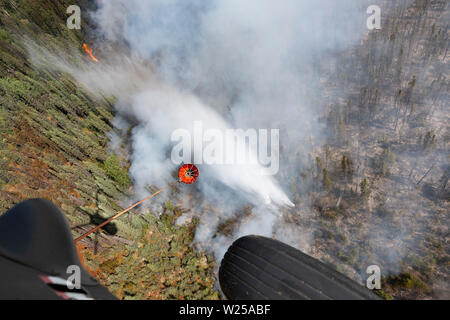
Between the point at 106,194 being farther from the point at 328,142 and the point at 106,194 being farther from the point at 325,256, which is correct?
the point at 328,142

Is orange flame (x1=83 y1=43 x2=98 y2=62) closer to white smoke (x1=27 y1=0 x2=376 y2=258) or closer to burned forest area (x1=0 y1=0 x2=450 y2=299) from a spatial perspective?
burned forest area (x1=0 y1=0 x2=450 y2=299)

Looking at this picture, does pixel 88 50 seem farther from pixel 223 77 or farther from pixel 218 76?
pixel 223 77

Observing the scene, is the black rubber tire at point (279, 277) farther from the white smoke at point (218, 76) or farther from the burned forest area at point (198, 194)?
the white smoke at point (218, 76)

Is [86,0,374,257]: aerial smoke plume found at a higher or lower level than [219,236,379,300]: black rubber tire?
higher

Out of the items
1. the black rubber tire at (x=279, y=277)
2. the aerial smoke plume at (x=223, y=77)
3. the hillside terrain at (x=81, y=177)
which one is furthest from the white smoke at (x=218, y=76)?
the black rubber tire at (x=279, y=277)

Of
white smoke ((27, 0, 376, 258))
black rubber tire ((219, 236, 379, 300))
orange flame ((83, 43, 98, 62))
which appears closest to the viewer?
black rubber tire ((219, 236, 379, 300))

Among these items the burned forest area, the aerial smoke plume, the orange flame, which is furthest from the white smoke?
the burned forest area

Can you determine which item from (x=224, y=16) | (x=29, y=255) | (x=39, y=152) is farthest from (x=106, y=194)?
(x=224, y=16)
